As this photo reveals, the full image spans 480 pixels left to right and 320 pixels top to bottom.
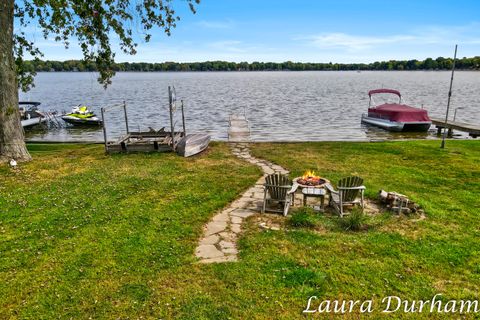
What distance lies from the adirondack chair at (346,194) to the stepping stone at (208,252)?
3555mm

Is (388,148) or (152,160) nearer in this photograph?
(152,160)

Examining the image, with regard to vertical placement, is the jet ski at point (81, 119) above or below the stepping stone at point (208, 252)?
below

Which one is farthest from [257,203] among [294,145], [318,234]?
[294,145]

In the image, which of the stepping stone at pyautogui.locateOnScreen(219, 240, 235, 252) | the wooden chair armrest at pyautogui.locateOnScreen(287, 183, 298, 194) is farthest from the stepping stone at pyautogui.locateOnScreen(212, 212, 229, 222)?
the wooden chair armrest at pyautogui.locateOnScreen(287, 183, 298, 194)

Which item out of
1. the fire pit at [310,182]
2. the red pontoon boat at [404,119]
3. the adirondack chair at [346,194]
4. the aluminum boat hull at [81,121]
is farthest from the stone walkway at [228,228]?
the aluminum boat hull at [81,121]

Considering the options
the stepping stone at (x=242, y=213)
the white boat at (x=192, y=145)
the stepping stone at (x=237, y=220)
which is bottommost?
the stepping stone at (x=242, y=213)

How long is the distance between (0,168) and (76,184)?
4.21 m

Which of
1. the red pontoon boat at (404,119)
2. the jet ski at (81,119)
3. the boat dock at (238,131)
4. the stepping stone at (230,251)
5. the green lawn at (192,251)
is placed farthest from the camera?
the jet ski at (81,119)

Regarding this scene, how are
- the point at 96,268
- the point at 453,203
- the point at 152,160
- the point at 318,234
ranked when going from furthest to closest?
1. the point at 152,160
2. the point at 453,203
3. the point at 318,234
4. the point at 96,268

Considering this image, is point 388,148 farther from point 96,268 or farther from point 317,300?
point 96,268

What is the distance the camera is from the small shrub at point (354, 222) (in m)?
8.08

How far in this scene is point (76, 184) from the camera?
11.7m

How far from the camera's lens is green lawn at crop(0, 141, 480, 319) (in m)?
5.54

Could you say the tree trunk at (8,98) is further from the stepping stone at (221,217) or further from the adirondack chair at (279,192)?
the adirondack chair at (279,192)
